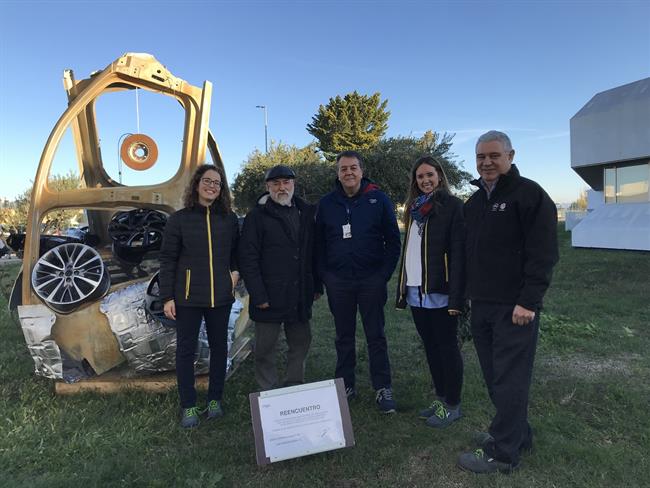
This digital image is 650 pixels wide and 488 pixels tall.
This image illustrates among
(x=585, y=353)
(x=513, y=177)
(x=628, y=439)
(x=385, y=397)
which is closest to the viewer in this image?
(x=513, y=177)

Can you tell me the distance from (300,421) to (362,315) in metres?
1.08

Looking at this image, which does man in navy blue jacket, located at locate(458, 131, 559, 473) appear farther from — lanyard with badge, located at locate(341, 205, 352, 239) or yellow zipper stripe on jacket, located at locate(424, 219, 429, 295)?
lanyard with badge, located at locate(341, 205, 352, 239)

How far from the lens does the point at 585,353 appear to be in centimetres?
552

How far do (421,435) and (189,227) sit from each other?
7.37 ft

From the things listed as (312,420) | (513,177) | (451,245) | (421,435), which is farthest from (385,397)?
(513,177)

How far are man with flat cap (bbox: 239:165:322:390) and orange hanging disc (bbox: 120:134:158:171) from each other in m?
1.63

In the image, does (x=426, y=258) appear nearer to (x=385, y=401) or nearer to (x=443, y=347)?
(x=443, y=347)

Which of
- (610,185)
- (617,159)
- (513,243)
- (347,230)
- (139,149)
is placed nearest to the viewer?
(513,243)

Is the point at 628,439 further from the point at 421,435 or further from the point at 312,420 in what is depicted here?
the point at 312,420

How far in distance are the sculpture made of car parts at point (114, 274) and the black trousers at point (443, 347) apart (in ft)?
5.38

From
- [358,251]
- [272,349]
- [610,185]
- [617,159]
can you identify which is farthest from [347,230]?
[610,185]

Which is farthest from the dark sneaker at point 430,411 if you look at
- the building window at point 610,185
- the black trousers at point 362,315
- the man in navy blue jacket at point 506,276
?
the building window at point 610,185

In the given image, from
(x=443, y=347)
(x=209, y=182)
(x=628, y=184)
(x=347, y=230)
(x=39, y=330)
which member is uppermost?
(x=628, y=184)

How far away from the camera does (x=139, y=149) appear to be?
4723 millimetres
